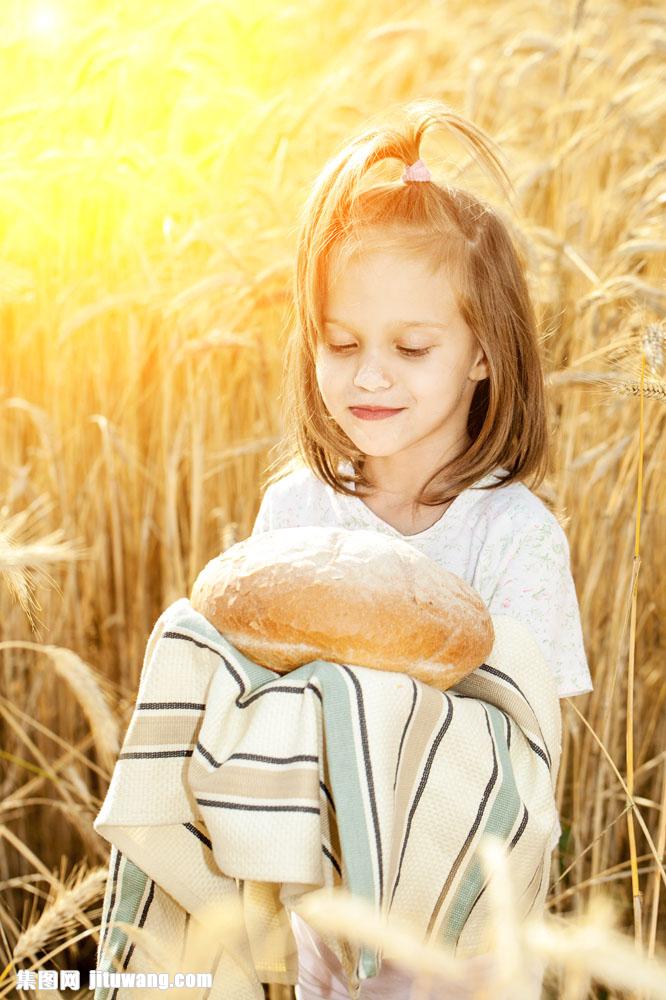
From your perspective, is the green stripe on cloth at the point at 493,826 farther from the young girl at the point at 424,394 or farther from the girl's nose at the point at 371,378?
the girl's nose at the point at 371,378

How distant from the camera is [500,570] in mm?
1195

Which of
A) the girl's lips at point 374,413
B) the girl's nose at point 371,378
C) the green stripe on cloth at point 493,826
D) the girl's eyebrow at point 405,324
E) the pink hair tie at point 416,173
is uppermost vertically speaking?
the pink hair tie at point 416,173

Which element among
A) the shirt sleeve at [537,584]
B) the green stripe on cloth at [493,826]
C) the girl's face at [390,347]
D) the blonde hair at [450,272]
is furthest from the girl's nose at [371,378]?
the green stripe on cloth at [493,826]

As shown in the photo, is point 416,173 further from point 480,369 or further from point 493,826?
point 493,826

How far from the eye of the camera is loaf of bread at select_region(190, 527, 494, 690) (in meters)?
0.92

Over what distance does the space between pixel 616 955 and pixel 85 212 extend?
2078mm

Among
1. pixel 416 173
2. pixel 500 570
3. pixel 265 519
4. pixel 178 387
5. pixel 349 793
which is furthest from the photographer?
pixel 178 387

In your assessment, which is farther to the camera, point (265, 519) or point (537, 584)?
point (265, 519)

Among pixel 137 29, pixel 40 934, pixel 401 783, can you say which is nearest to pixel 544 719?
pixel 401 783

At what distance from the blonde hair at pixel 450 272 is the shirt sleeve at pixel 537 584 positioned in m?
0.12

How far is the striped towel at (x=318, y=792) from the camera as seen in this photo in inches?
35.1

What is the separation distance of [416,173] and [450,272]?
151 mm

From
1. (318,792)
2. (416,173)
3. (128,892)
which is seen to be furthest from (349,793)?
(416,173)

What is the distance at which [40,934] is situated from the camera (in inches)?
39.6
